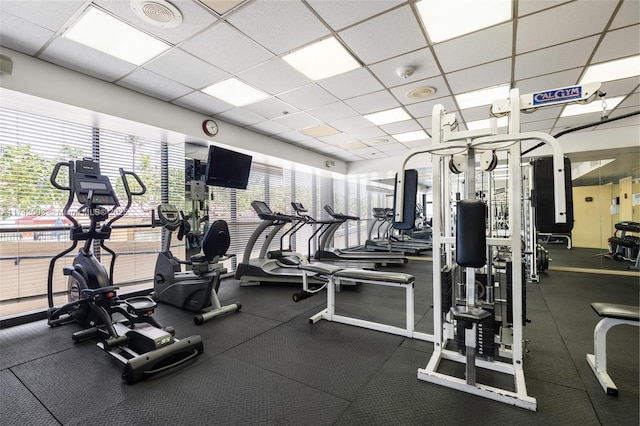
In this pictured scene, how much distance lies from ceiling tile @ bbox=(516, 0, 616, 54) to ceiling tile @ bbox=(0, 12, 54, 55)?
14.8 feet

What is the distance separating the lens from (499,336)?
257 centimetres

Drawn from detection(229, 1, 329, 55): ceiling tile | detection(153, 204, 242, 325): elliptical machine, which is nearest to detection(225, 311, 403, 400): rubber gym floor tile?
detection(153, 204, 242, 325): elliptical machine

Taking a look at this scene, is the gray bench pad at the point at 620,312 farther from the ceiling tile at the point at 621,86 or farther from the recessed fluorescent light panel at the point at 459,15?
the ceiling tile at the point at 621,86

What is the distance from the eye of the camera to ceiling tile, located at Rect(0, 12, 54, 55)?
2598 mm

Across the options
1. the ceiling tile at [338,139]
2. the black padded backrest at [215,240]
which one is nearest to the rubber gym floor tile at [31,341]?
the black padded backrest at [215,240]

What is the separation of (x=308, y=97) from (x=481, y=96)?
2.60 metres

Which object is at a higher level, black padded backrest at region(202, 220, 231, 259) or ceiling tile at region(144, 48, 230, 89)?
ceiling tile at region(144, 48, 230, 89)

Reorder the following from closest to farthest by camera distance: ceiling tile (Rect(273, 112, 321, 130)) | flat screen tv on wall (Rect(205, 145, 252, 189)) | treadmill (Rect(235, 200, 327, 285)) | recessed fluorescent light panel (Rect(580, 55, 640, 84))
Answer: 1. recessed fluorescent light panel (Rect(580, 55, 640, 84))
2. flat screen tv on wall (Rect(205, 145, 252, 189))
3. treadmill (Rect(235, 200, 327, 285))
4. ceiling tile (Rect(273, 112, 321, 130))

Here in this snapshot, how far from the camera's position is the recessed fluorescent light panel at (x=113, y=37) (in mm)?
2631

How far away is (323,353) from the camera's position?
8.69 feet

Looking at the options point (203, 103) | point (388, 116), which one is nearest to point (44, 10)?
point (203, 103)

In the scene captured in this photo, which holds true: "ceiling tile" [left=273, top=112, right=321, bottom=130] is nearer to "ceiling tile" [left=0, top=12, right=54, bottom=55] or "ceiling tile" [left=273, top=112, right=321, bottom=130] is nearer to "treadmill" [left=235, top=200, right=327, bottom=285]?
"treadmill" [left=235, top=200, right=327, bottom=285]

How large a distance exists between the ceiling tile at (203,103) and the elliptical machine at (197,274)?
1.70m

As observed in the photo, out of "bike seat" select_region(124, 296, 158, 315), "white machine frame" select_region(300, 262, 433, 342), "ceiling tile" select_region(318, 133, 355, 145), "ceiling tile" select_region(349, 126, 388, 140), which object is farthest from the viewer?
"ceiling tile" select_region(318, 133, 355, 145)
